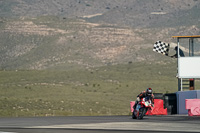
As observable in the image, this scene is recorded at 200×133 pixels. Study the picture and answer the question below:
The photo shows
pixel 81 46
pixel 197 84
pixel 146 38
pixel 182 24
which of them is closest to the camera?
pixel 197 84

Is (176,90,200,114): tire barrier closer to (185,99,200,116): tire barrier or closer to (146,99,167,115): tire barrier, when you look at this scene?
(146,99,167,115): tire barrier

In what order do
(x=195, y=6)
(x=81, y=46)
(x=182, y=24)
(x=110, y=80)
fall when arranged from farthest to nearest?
1. (x=195, y=6)
2. (x=182, y=24)
3. (x=81, y=46)
4. (x=110, y=80)

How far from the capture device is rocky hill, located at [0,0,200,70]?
114m

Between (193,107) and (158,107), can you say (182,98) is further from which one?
(193,107)

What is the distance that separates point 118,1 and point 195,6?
31.1 m

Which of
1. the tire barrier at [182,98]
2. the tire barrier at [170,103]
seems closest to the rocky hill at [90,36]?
the tire barrier at [170,103]

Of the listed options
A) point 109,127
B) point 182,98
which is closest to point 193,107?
point 182,98

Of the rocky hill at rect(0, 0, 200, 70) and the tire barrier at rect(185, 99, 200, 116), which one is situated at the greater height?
the rocky hill at rect(0, 0, 200, 70)

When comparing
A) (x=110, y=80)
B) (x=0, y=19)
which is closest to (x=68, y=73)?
(x=110, y=80)

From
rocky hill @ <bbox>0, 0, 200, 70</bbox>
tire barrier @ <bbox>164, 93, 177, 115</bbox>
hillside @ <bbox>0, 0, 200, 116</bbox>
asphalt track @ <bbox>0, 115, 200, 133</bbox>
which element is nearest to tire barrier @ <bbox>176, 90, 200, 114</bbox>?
tire barrier @ <bbox>164, 93, 177, 115</bbox>

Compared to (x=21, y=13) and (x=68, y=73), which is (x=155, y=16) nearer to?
(x=21, y=13)

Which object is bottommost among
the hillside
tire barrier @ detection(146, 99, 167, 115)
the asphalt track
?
the asphalt track

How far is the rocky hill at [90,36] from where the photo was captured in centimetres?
11394

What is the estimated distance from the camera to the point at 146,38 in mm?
129125
